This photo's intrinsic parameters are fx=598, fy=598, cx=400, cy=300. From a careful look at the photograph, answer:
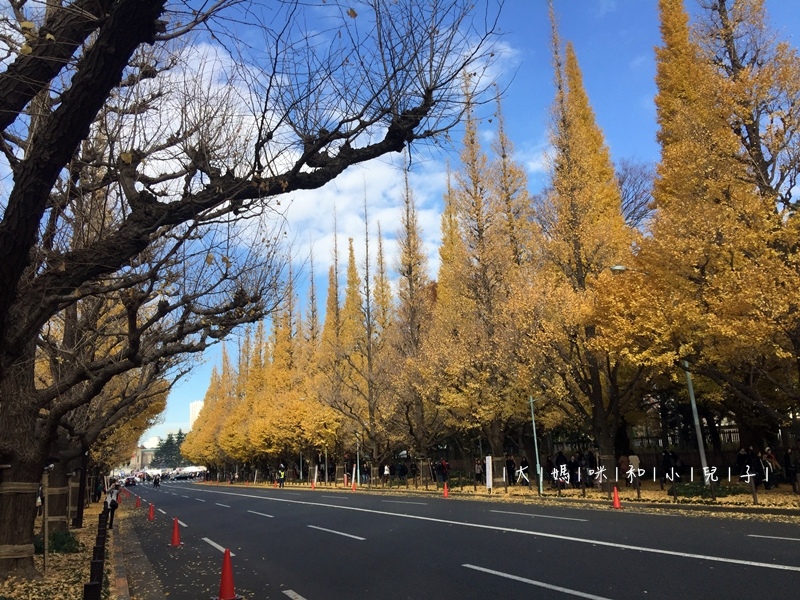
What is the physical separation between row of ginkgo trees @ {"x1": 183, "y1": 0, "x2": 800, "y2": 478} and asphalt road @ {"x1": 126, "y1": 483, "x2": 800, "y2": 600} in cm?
528

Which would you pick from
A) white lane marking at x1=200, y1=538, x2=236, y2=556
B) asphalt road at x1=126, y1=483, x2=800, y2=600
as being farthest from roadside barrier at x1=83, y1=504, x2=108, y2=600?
white lane marking at x1=200, y1=538, x2=236, y2=556

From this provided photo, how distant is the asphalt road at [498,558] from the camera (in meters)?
7.34

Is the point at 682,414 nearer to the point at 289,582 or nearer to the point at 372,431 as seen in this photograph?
the point at 372,431

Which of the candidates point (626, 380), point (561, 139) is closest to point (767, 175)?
point (561, 139)

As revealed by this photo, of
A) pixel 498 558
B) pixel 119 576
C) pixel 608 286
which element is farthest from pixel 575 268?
pixel 119 576

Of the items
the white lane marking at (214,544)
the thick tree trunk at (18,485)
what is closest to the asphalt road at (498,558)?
the white lane marking at (214,544)

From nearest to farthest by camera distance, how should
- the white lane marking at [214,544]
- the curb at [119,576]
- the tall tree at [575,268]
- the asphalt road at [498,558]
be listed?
the asphalt road at [498,558], the curb at [119,576], the white lane marking at [214,544], the tall tree at [575,268]

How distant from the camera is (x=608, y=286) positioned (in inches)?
755

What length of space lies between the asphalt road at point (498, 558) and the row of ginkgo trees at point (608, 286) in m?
5.28

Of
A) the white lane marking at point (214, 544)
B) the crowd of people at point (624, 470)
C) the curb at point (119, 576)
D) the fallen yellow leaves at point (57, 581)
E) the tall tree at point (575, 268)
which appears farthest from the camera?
the tall tree at point (575, 268)

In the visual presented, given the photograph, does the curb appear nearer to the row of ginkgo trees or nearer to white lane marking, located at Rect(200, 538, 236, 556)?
white lane marking, located at Rect(200, 538, 236, 556)

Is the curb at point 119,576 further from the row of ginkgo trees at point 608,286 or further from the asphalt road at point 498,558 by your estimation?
the row of ginkgo trees at point 608,286

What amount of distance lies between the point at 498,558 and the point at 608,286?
1187cm

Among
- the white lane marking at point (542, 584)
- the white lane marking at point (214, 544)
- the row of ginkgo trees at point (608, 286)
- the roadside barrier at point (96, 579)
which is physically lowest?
the white lane marking at point (214, 544)
